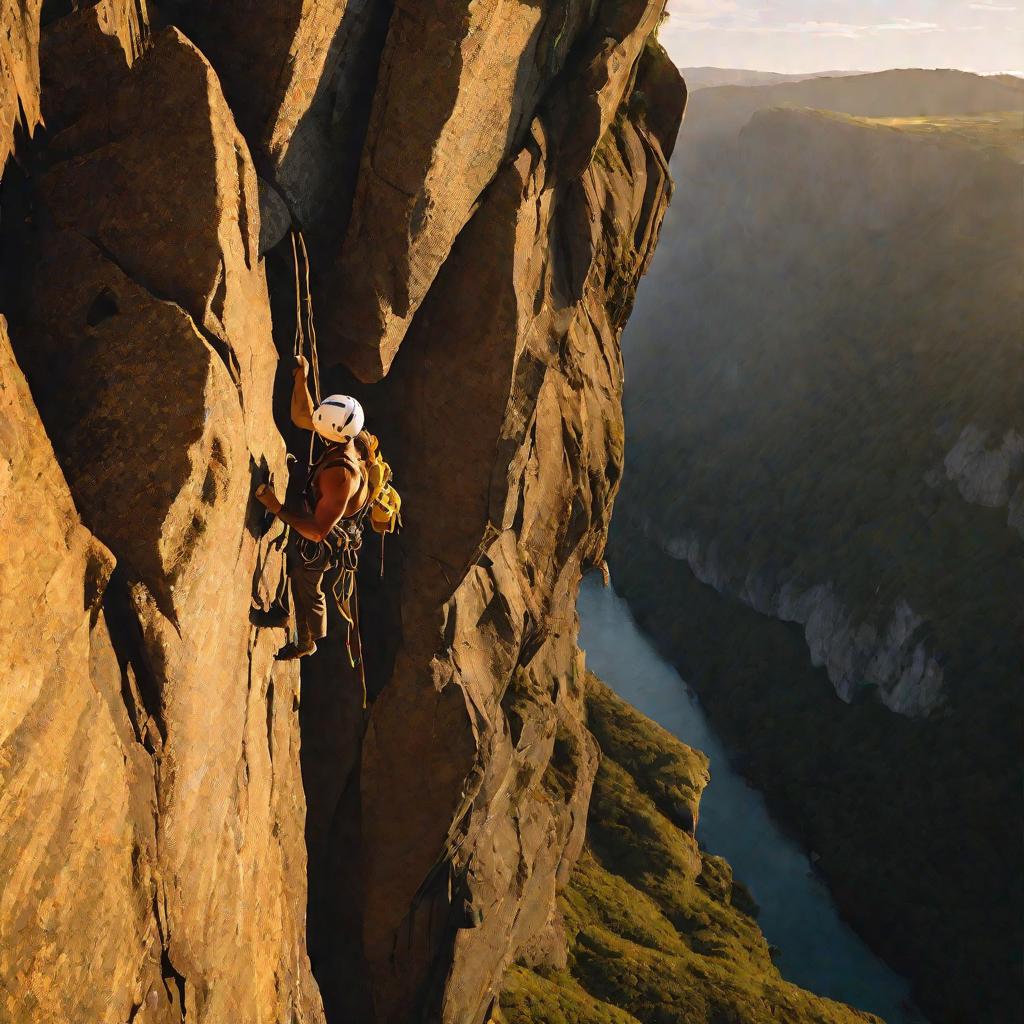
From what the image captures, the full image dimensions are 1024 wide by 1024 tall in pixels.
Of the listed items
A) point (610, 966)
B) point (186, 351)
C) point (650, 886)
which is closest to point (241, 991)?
point (186, 351)

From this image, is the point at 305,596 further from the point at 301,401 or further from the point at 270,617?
Answer: the point at 301,401

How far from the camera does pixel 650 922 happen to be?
3609 cm

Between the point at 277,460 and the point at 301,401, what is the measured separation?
1.04 metres

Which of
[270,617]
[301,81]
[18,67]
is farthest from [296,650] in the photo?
[18,67]

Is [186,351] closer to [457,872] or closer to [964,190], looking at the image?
[457,872]

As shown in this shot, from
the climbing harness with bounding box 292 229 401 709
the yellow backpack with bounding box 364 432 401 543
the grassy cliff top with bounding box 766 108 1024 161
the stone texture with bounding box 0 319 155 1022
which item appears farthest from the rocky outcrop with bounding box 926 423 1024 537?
the stone texture with bounding box 0 319 155 1022

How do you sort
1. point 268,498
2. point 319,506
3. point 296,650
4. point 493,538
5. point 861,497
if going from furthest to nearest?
point 861,497 < point 493,538 < point 296,650 < point 319,506 < point 268,498

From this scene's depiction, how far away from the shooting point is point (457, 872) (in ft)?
65.4

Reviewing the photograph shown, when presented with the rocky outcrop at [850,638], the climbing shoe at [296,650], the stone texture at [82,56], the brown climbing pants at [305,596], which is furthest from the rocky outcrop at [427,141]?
the rocky outcrop at [850,638]

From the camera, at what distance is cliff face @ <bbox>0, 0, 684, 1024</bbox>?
8.34 metres

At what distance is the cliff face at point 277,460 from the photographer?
27.3 feet

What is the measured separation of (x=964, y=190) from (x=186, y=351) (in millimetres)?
109211

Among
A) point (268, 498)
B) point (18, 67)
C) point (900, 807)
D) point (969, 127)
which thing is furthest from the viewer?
point (969, 127)

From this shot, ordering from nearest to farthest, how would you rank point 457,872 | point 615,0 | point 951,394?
point 615,0
point 457,872
point 951,394
